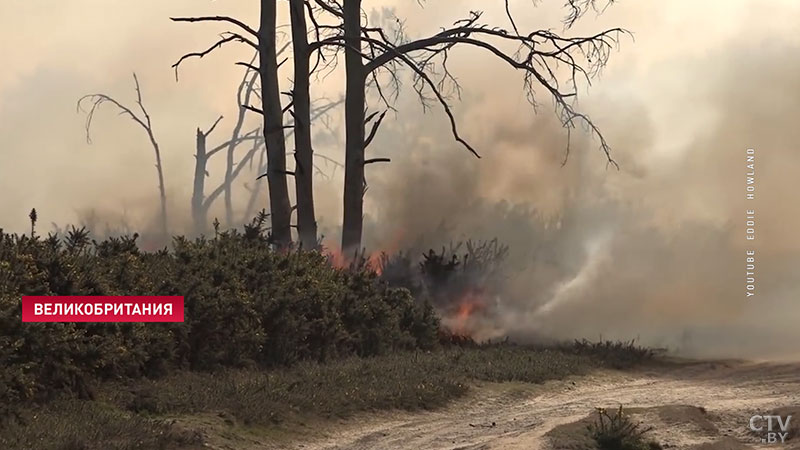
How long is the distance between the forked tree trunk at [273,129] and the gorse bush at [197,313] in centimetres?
323

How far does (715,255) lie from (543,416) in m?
10.1

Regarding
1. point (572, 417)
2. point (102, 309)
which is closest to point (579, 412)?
point (572, 417)

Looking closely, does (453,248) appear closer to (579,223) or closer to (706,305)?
(579,223)

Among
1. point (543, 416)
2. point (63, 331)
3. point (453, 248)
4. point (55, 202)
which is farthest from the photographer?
point (55, 202)

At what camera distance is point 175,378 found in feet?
48.0

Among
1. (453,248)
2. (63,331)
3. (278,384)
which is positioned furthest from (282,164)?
(63,331)

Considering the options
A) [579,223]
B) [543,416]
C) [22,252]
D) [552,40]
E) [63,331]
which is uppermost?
[552,40]

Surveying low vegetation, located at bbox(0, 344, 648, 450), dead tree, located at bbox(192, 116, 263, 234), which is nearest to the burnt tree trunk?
dead tree, located at bbox(192, 116, 263, 234)

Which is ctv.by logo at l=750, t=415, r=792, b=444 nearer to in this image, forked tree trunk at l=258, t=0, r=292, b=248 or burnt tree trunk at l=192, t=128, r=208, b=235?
forked tree trunk at l=258, t=0, r=292, b=248

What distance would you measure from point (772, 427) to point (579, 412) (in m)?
2.30

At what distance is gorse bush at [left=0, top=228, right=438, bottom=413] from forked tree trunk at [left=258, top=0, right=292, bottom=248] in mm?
3232

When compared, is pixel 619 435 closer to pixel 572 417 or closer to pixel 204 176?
pixel 572 417

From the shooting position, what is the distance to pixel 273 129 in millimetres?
24219

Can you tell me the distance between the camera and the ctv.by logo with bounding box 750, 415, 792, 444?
12.2m
